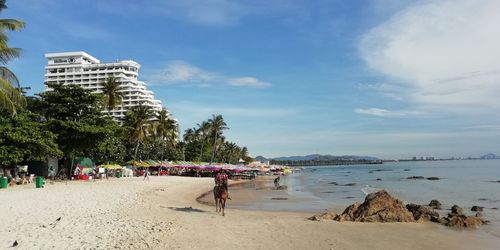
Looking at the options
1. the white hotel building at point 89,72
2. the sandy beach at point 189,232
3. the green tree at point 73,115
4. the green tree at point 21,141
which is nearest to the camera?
the sandy beach at point 189,232

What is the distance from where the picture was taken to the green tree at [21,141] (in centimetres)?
3231

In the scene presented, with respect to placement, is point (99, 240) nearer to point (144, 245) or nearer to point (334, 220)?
point (144, 245)

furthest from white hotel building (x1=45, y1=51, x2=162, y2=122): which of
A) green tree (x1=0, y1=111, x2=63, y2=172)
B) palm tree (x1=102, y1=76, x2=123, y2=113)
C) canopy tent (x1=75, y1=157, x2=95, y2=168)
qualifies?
green tree (x1=0, y1=111, x2=63, y2=172)

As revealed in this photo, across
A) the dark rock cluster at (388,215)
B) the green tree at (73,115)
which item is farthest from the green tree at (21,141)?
the dark rock cluster at (388,215)

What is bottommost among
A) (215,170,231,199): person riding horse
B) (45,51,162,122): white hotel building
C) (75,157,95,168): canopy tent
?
(215,170,231,199): person riding horse

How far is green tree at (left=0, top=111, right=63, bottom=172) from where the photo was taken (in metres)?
32.3

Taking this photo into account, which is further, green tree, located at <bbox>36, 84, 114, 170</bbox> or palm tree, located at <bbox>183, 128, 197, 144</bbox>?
palm tree, located at <bbox>183, 128, 197, 144</bbox>

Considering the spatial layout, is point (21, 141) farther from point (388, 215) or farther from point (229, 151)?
point (229, 151)

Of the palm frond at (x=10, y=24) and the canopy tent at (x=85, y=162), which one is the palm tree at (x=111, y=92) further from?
the palm frond at (x=10, y=24)

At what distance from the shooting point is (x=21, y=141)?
32719 millimetres

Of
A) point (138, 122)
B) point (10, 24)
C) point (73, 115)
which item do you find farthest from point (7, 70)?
point (138, 122)

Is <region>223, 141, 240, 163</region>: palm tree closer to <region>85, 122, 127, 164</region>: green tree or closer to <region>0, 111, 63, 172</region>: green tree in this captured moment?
<region>85, 122, 127, 164</region>: green tree

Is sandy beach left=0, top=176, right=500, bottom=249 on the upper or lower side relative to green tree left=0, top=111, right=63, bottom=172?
lower

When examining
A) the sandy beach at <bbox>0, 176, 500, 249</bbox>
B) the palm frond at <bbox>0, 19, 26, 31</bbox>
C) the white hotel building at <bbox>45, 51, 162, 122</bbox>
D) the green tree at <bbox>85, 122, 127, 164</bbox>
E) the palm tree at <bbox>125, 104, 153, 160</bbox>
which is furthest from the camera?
the white hotel building at <bbox>45, 51, 162, 122</bbox>
